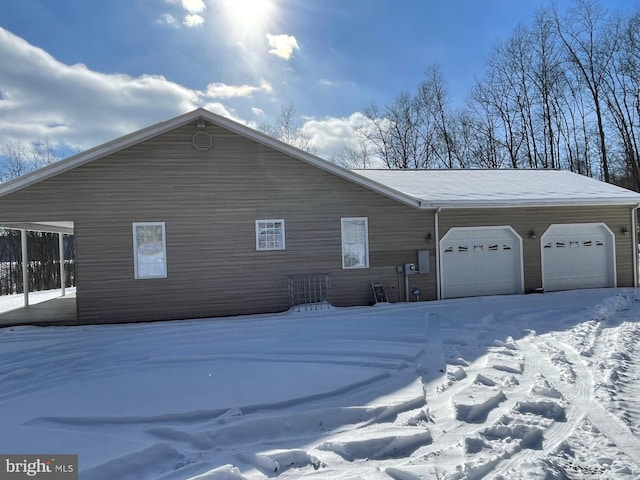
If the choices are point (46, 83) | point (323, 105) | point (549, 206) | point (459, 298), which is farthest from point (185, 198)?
point (323, 105)

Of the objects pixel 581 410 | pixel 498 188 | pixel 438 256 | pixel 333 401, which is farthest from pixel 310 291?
pixel 498 188

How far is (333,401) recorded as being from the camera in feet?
13.2

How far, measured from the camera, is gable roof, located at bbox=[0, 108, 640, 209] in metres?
8.59

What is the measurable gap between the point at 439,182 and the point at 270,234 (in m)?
6.19

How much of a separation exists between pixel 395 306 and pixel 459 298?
86.8 inches

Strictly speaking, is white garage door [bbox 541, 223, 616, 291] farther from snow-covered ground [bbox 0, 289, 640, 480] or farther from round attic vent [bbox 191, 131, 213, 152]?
round attic vent [bbox 191, 131, 213, 152]

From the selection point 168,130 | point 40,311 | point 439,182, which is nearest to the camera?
point 168,130

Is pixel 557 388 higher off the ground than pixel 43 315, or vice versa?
pixel 43 315

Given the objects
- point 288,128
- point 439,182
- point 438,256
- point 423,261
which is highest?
point 288,128

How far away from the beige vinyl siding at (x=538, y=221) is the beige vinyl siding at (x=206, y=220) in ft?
6.87

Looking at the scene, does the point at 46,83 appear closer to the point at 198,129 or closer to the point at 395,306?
the point at 198,129

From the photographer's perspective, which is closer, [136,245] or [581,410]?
[581,410]

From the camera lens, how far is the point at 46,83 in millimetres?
15719

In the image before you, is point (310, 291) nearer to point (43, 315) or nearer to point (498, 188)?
point (43, 315)
